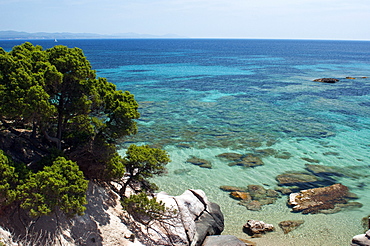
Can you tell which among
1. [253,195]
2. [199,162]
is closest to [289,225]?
[253,195]

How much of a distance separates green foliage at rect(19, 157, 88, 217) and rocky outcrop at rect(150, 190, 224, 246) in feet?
16.6

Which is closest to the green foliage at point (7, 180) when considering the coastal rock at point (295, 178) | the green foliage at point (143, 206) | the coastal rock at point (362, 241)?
the green foliage at point (143, 206)

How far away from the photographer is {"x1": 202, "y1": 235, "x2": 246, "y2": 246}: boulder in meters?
15.7

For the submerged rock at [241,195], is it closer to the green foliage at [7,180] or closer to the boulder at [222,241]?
the boulder at [222,241]

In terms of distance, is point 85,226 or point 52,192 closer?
point 52,192

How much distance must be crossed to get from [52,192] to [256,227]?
11482 mm

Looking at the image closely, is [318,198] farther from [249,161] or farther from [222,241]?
[222,241]

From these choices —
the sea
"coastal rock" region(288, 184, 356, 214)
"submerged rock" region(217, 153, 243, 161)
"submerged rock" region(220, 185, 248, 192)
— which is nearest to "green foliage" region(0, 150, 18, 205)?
the sea

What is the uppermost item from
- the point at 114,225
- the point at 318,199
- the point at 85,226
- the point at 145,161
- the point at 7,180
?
the point at 7,180

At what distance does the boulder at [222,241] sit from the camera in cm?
1570

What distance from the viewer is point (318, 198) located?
21297 mm

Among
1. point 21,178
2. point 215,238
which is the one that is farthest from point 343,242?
point 21,178

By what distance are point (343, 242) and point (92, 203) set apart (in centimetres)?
1379

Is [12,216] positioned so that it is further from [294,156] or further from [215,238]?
[294,156]
